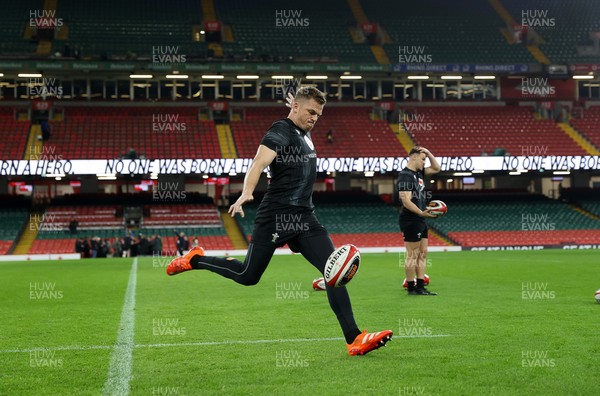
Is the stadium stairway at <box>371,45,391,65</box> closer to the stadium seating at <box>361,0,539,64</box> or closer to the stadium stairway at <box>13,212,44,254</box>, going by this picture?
the stadium seating at <box>361,0,539,64</box>

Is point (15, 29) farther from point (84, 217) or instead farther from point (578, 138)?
point (578, 138)

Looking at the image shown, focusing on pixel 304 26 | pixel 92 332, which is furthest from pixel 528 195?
pixel 92 332

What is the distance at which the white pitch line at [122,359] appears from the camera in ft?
19.0

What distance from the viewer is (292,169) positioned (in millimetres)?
7332

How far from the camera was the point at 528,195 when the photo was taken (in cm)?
5506

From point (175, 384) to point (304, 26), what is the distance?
54.7 metres

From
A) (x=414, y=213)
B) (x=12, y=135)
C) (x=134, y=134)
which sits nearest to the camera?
(x=414, y=213)

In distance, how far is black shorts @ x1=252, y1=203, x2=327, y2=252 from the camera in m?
7.31

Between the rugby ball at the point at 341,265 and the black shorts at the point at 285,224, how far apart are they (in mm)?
417

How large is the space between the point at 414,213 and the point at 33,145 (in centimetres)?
4087

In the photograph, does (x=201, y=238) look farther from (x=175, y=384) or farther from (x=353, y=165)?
(x=175, y=384)

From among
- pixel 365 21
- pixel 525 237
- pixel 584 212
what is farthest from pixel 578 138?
pixel 365 21

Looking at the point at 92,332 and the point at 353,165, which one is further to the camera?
the point at 353,165

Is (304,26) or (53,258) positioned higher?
(304,26)
